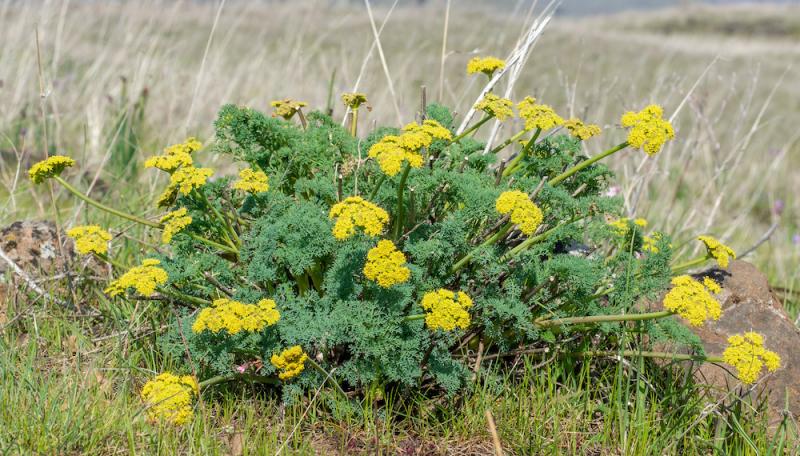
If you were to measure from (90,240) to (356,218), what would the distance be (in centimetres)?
91

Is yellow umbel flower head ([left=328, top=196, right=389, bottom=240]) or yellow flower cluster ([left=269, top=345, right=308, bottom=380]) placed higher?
yellow umbel flower head ([left=328, top=196, right=389, bottom=240])

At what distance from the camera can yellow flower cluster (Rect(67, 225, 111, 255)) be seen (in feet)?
7.01

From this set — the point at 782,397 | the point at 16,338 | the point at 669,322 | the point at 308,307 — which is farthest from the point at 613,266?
the point at 16,338

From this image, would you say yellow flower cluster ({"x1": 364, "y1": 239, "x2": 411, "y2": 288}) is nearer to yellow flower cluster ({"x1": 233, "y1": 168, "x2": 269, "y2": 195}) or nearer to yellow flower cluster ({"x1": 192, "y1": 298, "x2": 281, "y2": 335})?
yellow flower cluster ({"x1": 192, "y1": 298, "x2": 281, "y2": 335})

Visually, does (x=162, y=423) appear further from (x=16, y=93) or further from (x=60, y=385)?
(x=16, y=93)

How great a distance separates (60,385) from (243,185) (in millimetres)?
860

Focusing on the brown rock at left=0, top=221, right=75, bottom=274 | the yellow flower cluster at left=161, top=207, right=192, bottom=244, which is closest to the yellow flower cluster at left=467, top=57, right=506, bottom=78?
the yellow flower cluster at left=161, top=207, right=192, bottom=244

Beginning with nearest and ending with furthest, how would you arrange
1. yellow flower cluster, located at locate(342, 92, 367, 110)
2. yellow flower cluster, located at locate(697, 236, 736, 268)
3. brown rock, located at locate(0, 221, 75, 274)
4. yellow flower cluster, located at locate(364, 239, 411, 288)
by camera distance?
yellow flower cluster, located at locate(364, 239, 411, 288), yellow flower cluster, located at locate(697, 236, 736, 268), yellow flower cluster, located at locate(342, 92, 367, 110), brown rock, located at locate(0, 221, 75, 274)

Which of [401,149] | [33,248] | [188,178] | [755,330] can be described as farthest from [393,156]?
[33,248]

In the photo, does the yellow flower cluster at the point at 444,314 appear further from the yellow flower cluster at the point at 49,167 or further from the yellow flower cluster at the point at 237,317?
the yellow flower cluster at the point at 49,167

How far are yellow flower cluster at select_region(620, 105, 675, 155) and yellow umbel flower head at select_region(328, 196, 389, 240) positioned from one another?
0.82 m

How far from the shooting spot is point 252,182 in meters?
2.30

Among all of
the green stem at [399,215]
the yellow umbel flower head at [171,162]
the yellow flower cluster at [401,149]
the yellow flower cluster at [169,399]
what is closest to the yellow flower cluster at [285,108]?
the yellow umbel flower head at [171,162]

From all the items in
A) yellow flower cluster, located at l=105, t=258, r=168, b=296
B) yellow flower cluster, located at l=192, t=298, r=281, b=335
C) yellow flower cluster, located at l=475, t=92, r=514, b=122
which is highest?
yellow flower cluster, located at l=475, t=92, r=514, b=122
